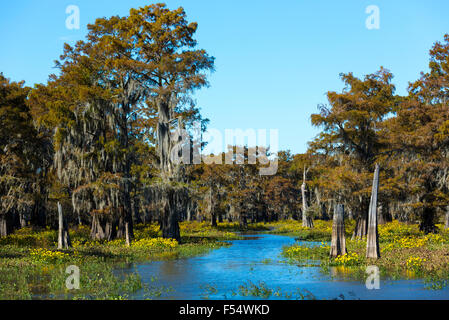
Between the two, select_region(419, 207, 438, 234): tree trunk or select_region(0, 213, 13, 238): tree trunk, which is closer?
select_region(419, 207, 438, 234): tree trunk

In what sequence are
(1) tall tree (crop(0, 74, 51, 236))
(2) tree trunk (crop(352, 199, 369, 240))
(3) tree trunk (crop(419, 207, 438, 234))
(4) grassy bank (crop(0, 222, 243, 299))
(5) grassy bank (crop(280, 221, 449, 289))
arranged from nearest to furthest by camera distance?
(4) grassy bank (crop(0, 222, 243, 299))
(5) grassy bank (crop(280, 221, 449, 289))
(1) tall tree (crop(0, 74, 51, 236))
(2) tree trunk (crop(352, 199, 369, 240))
(3) tree trunk (crop(419, 207, 438, 234))

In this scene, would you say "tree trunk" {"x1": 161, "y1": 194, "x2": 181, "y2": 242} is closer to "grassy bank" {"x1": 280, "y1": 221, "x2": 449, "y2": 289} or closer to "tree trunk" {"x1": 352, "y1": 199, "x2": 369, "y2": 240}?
"grassy bank" {"x1": 280, "y1": 221, "x2": 449, "y2": 289}

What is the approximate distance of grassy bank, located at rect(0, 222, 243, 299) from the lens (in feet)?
46.9

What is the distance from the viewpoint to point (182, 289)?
15203 mm

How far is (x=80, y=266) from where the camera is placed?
66.5 feet

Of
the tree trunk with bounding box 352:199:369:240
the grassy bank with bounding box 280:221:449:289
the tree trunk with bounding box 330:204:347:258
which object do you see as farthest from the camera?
the tree trunk with bounding box 352:199:369:240

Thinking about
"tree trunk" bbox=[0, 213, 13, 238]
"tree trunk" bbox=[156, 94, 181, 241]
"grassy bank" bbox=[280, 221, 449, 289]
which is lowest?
"grassy bank" bbox=[280, 221, 449, 289]

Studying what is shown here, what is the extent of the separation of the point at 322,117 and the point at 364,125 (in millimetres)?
3223

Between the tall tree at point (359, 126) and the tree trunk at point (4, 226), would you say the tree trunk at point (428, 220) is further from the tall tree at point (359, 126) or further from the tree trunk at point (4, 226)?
the tree trunk at point (4, 226)

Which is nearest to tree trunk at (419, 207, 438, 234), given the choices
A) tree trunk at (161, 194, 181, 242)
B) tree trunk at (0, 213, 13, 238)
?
tree trunk at (161, 194, 181, 242)

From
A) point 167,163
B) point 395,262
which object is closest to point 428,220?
point 395,262

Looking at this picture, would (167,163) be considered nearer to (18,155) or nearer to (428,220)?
(18,155)
